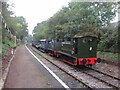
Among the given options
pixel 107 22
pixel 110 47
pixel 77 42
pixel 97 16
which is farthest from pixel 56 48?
pixel 107 22

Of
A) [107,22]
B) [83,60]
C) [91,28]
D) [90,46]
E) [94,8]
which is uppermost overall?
[94,8]

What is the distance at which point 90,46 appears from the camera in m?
8.95

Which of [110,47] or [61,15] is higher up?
[61,15]

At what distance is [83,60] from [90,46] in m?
1.38

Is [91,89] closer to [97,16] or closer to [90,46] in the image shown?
[90,46]

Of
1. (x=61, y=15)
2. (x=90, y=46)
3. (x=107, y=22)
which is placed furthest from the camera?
(x=61, y=15)

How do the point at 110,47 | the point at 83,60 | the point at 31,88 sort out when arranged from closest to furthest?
the point at 31,88 → the point at 83,60 → the point at 110,47

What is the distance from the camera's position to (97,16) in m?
18.0

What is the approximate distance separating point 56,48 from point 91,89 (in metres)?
9.39

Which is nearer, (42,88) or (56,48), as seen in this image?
(42,88)

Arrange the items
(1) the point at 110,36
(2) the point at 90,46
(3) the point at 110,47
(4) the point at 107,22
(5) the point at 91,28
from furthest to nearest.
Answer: (4) the point at 107,22 < (5) the point at 91,28 < (3) the point at 110,47 < (1) the point at 110,36 < (2) the point at 90,46

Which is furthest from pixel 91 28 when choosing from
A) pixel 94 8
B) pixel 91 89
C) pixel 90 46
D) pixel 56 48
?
pixel 91 89

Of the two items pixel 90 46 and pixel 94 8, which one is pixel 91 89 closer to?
pixel 90 46

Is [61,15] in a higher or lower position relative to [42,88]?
higher
